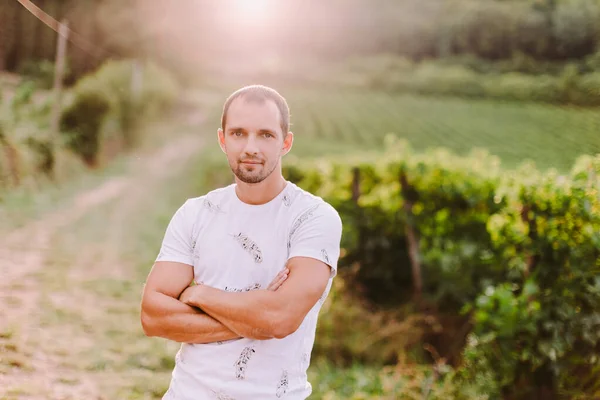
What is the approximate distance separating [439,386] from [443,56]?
217ft

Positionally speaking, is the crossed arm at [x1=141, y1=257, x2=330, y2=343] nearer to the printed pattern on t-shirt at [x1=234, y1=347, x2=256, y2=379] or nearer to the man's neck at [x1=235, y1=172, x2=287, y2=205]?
the printed pattern on t-shirt at [x1=234, y1=347, x2=256, y2=379]

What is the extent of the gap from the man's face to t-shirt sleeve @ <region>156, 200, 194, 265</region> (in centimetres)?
31

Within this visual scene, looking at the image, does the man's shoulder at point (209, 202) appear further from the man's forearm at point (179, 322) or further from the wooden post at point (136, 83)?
the wooden post at point (136, 83)

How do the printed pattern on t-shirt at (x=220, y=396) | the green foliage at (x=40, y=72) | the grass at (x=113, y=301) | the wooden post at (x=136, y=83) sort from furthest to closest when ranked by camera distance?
1. the wooden post at (x=136, y=83)
2. the green foliage at (x=40, y=72)
3. the grass at (x=113, y=301)
4. the printed pattern on t-shirt at (x=220, y=396)

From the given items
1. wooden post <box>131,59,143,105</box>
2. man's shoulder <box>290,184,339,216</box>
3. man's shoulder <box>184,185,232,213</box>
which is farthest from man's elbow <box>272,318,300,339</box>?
wooden post <box>131,59,143,105</box>

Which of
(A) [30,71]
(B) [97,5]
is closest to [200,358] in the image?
(A) [30,71]

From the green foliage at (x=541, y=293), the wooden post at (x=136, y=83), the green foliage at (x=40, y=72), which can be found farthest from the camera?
the wooden post at (x=136, y=83)

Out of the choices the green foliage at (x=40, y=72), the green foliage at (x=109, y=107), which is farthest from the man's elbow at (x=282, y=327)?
the green foliage at (x=109, y=107)

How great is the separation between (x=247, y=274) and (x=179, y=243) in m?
0.32

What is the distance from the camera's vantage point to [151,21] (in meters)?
28.7

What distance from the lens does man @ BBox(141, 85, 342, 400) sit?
208 cm

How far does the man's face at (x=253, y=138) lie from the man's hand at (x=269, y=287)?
0.38m

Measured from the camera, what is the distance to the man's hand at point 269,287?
212 cm

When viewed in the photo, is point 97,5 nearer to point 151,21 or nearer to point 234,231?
point 151,21
